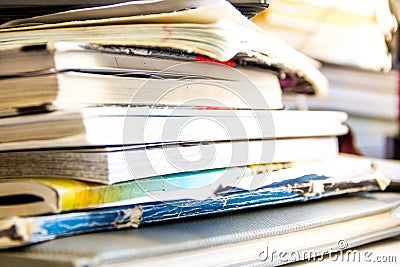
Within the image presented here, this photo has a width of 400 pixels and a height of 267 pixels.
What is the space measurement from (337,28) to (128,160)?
1.31 feet

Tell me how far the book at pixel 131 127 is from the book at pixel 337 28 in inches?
6.6

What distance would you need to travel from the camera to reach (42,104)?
0.42 m

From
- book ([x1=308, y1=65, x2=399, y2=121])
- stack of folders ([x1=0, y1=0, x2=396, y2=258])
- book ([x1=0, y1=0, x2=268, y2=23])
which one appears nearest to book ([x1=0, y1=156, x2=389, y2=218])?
stack of folders ([x1=0, y1=0, x2=396, y2=258])

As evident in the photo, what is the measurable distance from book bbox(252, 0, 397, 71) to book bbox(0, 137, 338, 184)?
0.63 feet

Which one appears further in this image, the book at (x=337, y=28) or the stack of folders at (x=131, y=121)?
the book at (x=337, y=28)

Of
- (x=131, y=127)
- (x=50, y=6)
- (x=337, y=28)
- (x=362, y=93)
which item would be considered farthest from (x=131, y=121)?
(x=362, y=93)

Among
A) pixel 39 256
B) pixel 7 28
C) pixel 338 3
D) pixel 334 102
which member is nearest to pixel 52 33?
pixel 7 28

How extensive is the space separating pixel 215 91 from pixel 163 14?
0.09 meters

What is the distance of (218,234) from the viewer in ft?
1.42

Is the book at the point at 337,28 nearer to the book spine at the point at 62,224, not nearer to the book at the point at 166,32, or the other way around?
the book at the point at 166,32

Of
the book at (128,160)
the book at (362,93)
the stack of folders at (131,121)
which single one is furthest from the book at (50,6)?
the book at (362,93)

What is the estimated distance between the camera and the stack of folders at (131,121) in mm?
418

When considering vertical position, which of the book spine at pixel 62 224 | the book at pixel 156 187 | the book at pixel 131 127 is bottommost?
the book spine at pixel 62 224

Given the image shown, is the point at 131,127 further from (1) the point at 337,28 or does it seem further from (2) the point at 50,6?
(1) the point at 337,28
